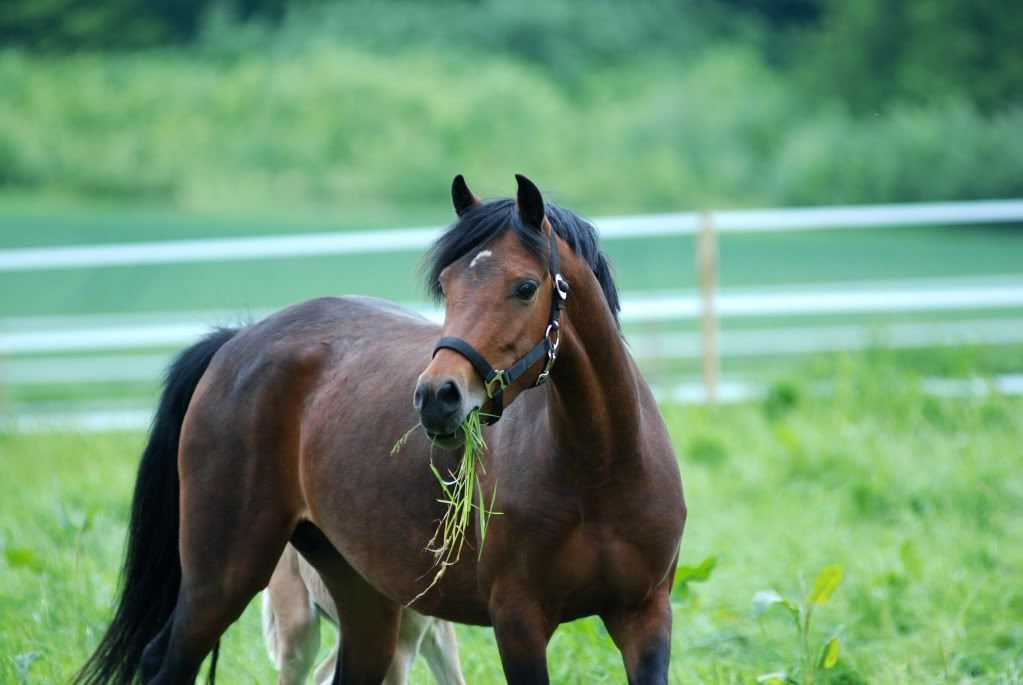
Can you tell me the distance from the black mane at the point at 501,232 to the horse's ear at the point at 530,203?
2 cm

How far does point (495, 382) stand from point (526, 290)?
0.23m

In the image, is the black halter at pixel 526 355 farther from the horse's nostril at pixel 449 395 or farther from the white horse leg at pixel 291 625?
the white horse leg at pixel 291 625

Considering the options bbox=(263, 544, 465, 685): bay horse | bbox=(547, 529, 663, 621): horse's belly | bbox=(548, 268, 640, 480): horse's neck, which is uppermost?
bbox=(548, 268, 640, 480): horse's neck

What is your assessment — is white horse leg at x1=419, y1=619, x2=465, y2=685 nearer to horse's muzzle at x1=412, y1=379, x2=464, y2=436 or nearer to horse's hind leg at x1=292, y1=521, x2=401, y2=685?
horse's hind leg at x1=292, y1=521, x2=401, y2=685

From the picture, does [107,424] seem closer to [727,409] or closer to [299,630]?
[727,409]

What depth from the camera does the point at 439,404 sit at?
279 cm

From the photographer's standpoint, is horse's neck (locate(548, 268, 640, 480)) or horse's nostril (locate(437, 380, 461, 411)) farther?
horse's neck (locate(548, 268, 640, 480))

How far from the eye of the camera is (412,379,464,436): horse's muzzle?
279 centimetres

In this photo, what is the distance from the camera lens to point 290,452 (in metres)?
3.81

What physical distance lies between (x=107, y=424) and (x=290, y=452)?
5.61m

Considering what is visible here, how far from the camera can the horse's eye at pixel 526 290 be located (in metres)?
2.95

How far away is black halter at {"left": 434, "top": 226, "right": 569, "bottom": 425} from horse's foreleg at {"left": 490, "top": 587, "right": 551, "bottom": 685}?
48 centimetres

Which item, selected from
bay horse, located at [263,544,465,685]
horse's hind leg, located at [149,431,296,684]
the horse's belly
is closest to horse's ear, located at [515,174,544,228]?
the horse's belly

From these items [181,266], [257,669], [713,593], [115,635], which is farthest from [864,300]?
[181,266]
